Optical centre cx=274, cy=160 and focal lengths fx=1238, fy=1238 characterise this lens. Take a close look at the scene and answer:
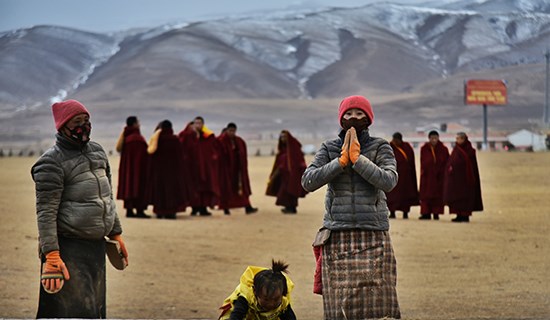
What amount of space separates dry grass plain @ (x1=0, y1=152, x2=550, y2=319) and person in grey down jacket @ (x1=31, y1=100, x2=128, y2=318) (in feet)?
7.85

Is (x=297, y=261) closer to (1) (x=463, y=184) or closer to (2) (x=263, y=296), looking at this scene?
(1) (x=463, y=184)

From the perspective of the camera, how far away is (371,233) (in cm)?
573

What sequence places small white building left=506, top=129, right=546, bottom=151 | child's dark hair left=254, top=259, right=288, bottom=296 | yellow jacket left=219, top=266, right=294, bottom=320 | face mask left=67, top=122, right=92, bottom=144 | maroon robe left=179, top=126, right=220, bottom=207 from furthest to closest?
small white building left=506, top=129, right=546, bottom=151
maroon robe left=179, top=126, right=220, bottom=207
face mask left=67, top=122, right=92, bottom=144
yellow jacket left=219, top=266, right=294, bottom=320
child's dark hair left=254, top=259, right=288, bottom=296

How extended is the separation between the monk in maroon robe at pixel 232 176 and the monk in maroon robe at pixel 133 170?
1.81 meters

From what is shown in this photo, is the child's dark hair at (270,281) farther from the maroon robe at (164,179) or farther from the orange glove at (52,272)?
the maroon robe at (164,179)

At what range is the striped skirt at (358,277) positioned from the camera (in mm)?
5707

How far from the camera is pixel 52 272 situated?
19.6 ft

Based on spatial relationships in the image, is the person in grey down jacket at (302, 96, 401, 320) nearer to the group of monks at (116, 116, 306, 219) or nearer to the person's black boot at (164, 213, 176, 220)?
the group of monks at (116, 116, 306, 219)

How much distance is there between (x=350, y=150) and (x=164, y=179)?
496 inches

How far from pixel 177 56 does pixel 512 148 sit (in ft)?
304

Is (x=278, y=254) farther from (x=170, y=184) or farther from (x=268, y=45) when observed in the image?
(x=268, y=45)

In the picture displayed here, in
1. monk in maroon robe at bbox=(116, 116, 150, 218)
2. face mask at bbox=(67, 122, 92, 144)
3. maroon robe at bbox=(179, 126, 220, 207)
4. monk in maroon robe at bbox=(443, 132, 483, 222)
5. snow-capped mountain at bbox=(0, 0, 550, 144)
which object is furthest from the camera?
snow-capped mountain at bbox=(0, 0, 550, 144)

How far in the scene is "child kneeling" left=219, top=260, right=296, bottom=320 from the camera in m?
5.25

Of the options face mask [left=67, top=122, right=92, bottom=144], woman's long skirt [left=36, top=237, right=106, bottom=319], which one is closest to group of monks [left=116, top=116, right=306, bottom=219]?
woman's long skirt [left=36, top=237, right=106, bottom=319]
